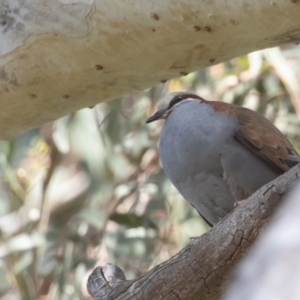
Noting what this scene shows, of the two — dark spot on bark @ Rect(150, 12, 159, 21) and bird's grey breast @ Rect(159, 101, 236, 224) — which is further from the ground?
dark spot on bark @ Rect(150, 12, 159, 21)

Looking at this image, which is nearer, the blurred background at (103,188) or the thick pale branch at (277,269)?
the thick pale branch at (277,269)

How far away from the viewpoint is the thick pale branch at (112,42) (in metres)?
1.60

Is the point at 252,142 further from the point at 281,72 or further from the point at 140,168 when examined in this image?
the point at 140,168

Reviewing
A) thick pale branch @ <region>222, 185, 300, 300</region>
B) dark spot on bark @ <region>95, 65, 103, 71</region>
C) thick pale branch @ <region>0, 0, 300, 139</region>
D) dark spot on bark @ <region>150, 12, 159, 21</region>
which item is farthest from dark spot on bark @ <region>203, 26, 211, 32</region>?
thick pale branch @ <region>222, 185, 300, 300</region>

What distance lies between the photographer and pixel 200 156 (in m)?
1.99

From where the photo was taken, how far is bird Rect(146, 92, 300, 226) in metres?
2.00

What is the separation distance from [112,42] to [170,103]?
23.7 inches

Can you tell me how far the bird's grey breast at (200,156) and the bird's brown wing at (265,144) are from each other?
0.04 metres

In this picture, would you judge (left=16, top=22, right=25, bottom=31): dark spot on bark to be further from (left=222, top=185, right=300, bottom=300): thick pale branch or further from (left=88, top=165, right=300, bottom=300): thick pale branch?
(left=222, top=185, right=300, bottom=300): thick pale branch

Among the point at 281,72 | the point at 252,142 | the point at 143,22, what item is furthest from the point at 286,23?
the point at 281,72

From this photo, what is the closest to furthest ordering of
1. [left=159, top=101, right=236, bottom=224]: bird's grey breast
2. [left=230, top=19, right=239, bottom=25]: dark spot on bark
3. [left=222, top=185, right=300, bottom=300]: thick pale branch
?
[left=222, top=185, right=300, bottom=300]: thick pale branch
[left=230, top=19, right=239, bottom=25]: dark spot on bark
[left=159, top=101, right=236, bottom=224]: bird's grey breast

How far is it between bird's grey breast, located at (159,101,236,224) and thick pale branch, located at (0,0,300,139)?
22cm

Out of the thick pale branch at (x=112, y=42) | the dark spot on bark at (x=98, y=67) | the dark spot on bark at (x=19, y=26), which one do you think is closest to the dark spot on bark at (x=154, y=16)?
the thick pale branch at (x=112, y=42)

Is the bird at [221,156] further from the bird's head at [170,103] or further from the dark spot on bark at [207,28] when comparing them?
the dark spot on bark at [207,28]
